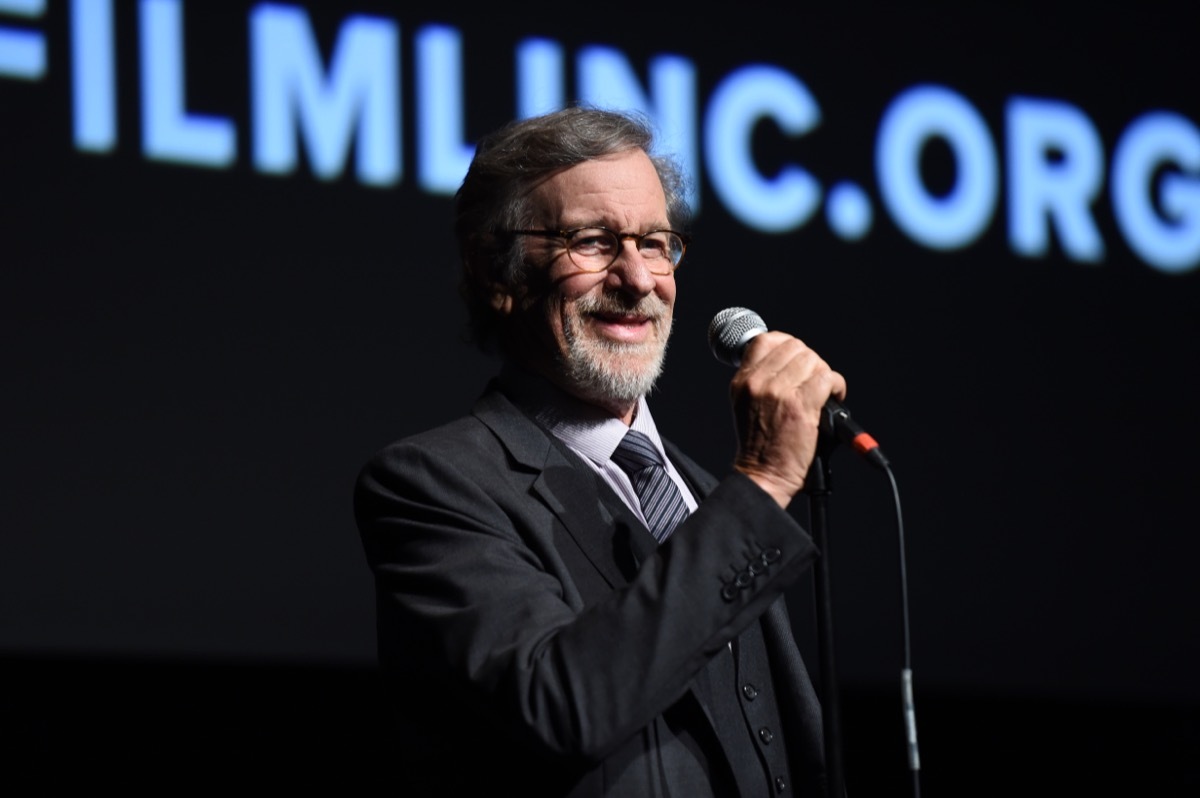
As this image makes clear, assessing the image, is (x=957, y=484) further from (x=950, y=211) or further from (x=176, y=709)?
(x=176, y=709)

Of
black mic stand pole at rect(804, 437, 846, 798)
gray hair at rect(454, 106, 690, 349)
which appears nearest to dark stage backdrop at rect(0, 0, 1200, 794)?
gray hair at rect(454, 106, 690, 349)

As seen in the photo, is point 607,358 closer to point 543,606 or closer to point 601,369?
point 601,369

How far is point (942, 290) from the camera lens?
13.6 feet

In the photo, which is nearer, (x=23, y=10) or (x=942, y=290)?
(x=23, y=10)

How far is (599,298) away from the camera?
214 cm

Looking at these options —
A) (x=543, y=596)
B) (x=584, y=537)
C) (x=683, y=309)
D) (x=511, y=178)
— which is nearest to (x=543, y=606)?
(x=543, y=596)

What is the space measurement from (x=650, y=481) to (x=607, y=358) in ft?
0.57

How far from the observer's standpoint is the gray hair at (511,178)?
7.22 feet

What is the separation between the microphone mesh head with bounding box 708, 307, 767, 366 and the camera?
192 cm

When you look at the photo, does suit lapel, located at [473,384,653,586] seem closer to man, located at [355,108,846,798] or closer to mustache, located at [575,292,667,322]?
man, located at [355,108,846,798]

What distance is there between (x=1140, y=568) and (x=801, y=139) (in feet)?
4.79

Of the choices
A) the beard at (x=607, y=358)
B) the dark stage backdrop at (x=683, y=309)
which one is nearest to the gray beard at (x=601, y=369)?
the beard at (x=607, y=358)

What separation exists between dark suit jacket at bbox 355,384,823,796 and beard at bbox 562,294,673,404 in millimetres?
99

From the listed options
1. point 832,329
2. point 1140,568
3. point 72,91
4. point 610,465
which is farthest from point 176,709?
point 1140,568
